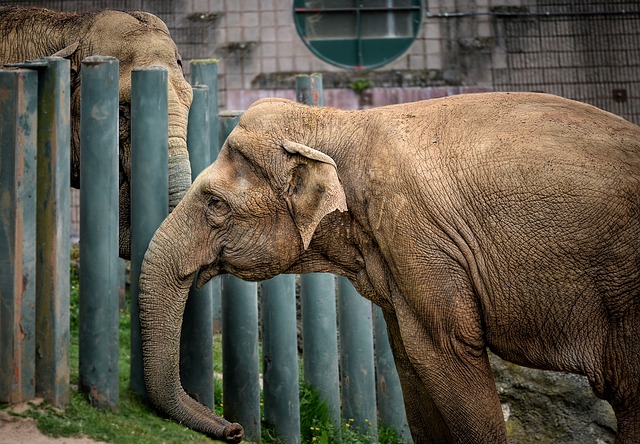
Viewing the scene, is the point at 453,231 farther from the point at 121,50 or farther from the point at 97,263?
the point at 121,50

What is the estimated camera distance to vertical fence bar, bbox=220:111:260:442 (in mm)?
6941

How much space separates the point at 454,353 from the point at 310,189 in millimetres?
1045

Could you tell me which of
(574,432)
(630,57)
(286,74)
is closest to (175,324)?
(574,432)

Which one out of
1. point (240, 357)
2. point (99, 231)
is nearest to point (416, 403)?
point (240, 357)

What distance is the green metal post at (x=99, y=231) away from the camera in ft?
19.8

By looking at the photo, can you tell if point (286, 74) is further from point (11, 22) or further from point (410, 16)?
point (11, 22)

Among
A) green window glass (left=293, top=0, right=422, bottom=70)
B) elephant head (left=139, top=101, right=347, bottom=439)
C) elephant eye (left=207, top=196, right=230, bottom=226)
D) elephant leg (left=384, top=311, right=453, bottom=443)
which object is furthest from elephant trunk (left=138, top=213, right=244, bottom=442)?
green window glass (left=293, top=0, right=422, bottom=70)

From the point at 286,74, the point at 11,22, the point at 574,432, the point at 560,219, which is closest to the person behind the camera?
the point at 560,219

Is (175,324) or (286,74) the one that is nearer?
(175,324)

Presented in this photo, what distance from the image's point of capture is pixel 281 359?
24.0ft

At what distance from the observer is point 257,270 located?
6.09m

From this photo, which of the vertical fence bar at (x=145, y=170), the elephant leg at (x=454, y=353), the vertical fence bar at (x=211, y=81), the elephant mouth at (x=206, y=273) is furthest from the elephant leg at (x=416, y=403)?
the vertical fence bar at (x=211, y=81)

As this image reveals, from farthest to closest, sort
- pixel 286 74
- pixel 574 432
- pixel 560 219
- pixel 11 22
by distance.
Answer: pixel 286 74 < pixel 11 22 < pixel 574 432 < pixel 560 219

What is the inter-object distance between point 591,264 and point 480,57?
987 cm
